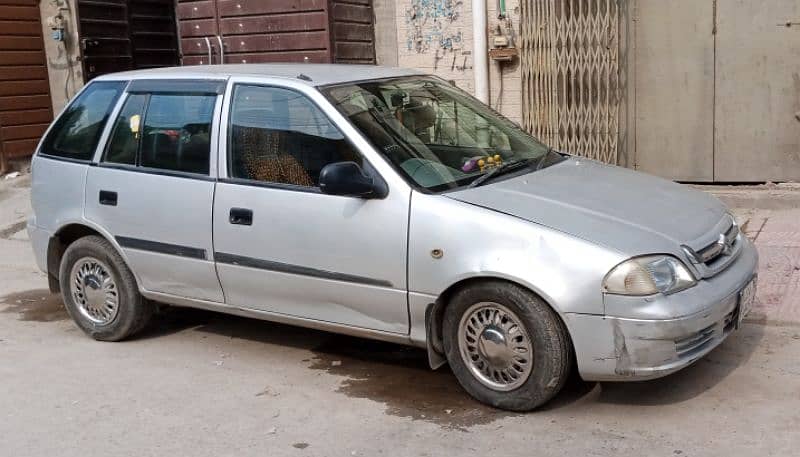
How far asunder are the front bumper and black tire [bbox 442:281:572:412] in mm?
92

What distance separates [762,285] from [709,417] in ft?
7.12

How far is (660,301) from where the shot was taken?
406cm

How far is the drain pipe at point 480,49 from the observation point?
923 cm

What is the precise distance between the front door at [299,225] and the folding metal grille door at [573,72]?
443 cm

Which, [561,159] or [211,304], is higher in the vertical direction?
[561,159]

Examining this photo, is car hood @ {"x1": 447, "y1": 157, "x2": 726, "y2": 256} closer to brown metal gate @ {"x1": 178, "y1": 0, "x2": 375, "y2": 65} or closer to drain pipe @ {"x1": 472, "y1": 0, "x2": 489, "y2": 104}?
drain pipe @ {"x1": 472, "y1": 0, "x2": 489, "y2": 104}

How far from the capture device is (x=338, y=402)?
15.7 feet

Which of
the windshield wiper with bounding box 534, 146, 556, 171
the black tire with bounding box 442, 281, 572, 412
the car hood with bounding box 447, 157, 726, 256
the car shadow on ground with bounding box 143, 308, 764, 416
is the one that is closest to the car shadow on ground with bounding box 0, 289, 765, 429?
the car shadow on ground with bounding box 143, 308, 764, 416

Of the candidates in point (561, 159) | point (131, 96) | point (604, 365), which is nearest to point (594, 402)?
point (604, 365)

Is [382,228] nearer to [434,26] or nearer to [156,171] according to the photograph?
[156,171]

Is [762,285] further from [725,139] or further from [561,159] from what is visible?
[725,139]

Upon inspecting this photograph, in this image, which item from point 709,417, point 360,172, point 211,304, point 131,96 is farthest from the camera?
point 131,96

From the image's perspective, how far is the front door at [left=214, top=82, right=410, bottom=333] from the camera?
4.65m

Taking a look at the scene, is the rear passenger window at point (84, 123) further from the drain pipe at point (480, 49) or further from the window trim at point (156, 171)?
the drain pipe at point (480, 49)
